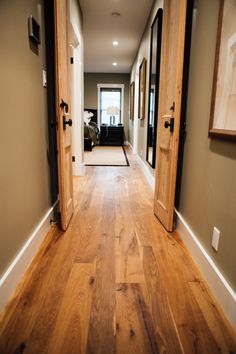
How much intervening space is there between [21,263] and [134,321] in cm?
73

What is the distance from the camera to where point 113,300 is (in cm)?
127

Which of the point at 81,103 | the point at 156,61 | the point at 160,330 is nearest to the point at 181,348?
the point at 160,330

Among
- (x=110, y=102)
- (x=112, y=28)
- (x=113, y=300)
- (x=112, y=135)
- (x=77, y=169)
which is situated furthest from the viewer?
(x=110, y=102)

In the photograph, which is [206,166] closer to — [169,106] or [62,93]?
[169,106]

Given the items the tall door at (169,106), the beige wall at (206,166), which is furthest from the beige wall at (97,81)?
the beige wall at (206,166)

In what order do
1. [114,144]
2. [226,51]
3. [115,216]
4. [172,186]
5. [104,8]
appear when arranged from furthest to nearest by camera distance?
1. [114,144]
2. [104,8]
3. [115,216]
4. [172,186]
5. [226,51]

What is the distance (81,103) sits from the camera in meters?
→ 3.99

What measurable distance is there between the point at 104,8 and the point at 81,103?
1427mm

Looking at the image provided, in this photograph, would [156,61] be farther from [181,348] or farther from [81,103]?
[181,348]

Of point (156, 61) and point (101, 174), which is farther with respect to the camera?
point (101, 174)

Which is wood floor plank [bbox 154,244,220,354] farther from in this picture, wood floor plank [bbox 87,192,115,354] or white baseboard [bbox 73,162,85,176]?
white baseboard [bbox 73,162,85,176]

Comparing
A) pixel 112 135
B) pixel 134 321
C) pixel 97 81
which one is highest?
pixel 97 81

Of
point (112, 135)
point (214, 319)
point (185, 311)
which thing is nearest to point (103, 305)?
point (185, 311)

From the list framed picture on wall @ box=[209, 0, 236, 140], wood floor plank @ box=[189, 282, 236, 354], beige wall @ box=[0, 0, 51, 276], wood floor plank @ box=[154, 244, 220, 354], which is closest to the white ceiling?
beige wall @ box=[0, 0, 51, 276]
